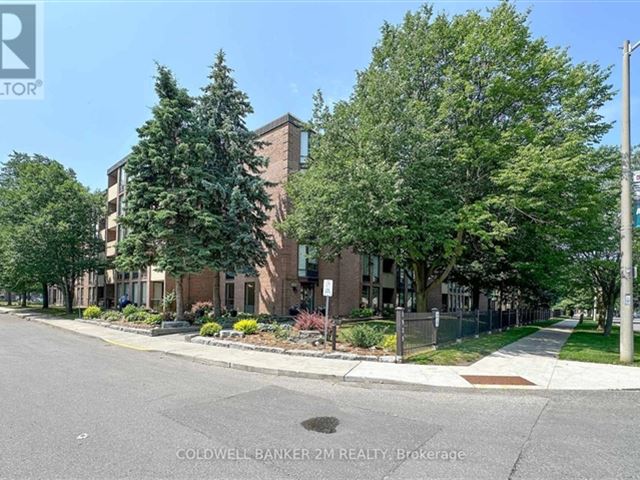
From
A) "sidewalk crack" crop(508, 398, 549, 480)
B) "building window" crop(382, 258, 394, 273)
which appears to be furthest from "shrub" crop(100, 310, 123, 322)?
"sidewalk crack" crop(508, 398, 549, 480)

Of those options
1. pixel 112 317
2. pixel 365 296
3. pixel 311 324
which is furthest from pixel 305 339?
pixel 365 296

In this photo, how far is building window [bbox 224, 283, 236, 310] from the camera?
26.8m

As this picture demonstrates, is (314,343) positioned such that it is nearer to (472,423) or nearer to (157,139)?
(472,423)

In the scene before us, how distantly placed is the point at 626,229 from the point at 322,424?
399 inches

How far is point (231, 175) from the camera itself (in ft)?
67.1

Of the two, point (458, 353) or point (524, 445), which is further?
point (458, 353)

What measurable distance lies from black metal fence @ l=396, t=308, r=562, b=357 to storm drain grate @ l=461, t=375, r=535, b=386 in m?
2.16

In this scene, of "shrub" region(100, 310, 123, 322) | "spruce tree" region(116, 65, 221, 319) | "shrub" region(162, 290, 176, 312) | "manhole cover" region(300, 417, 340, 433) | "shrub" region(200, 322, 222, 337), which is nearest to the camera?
"manhole cover" region(300, 417, 340, 433)

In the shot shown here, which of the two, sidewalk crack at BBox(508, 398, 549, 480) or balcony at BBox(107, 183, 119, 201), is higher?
balcony at BBox(107, 183, 119, 201)

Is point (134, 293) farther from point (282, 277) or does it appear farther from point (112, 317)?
point (282, 277)

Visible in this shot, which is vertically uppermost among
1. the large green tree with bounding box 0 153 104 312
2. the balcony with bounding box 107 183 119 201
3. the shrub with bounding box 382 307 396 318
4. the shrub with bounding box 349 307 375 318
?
the balcony with bounding box 107 183 119 201

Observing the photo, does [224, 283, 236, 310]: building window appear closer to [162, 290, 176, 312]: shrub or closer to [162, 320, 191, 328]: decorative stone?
[162, 290, 176, 312]: shrub

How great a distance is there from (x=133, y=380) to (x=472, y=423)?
261 inches

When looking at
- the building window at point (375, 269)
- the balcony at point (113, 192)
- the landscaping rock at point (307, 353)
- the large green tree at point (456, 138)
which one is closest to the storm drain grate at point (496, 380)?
the landscaping rock at point (307, 353)
